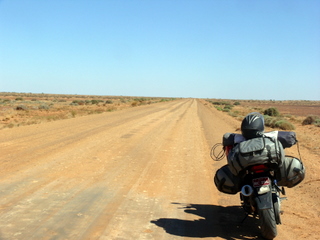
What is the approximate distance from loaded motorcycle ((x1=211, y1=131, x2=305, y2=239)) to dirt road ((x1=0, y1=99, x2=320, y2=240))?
1.73ft

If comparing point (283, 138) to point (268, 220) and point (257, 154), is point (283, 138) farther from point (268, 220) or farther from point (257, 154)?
point (268, 220)

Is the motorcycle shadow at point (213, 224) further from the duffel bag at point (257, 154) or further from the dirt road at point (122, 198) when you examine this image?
the duffel bag at point (257, 154)

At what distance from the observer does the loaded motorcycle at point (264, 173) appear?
4.27 metres

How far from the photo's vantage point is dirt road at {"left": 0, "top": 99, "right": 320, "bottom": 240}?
4785 millimetres

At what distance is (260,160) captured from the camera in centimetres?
426

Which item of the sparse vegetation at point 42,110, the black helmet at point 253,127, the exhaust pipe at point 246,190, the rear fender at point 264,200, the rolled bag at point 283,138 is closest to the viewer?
the rear fender at point 264,200

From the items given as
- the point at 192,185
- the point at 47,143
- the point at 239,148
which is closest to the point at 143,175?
the point at 192,185

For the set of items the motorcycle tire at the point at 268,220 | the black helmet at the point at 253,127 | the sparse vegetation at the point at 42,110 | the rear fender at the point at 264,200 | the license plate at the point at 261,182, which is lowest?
the sparse vegetation at the point at 42,110

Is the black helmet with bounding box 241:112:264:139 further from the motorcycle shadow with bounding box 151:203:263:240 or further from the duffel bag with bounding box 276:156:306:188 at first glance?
the motorcycle shadow with bounding box 151:203:263:240

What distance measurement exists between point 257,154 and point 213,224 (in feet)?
4.87

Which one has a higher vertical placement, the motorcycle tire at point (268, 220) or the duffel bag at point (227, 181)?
the duffel bag at point (227, 181)

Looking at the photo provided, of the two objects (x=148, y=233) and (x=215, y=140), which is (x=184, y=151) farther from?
(x=148, y=233)

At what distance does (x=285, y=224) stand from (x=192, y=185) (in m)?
2.48

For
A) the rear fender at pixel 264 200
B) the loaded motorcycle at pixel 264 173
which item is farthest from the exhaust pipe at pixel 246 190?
the rear fender at pixel 264 200
